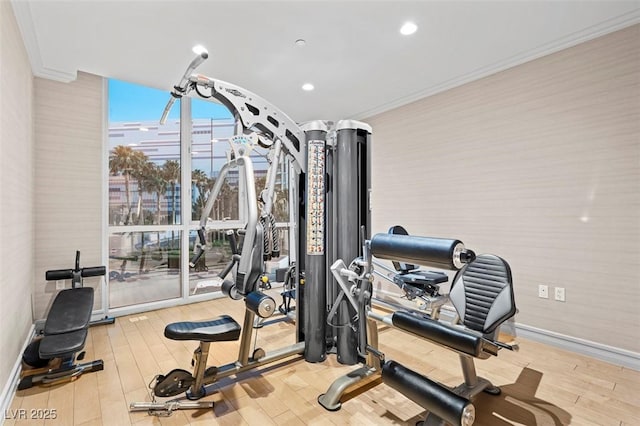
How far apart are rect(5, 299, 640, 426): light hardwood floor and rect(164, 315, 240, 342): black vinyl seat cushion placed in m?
0.48

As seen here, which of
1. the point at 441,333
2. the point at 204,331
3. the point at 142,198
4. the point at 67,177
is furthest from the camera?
the point at 142,198

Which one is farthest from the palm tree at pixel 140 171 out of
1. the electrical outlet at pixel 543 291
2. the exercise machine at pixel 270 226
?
the electrical outlet at pixel 543 291

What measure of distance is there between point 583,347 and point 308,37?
360 centimetres

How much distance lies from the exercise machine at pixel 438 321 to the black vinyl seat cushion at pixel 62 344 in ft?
5.79

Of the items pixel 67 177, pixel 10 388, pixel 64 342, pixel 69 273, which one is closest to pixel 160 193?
pixel 67 177

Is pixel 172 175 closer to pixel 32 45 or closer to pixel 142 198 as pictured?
pixel 142 198

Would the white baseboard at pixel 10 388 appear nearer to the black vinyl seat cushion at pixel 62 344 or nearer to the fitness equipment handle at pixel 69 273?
the black vinyl seat cushion at pixel 62 344

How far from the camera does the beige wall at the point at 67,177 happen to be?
125 inches

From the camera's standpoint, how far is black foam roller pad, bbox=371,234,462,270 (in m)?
1.37

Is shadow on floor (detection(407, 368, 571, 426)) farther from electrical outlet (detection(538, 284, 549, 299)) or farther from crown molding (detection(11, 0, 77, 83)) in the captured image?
crown molding (detection(11, 0, 77, 83))

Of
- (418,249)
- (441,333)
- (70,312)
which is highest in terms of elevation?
(418,249)

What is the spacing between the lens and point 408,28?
8.59 ft

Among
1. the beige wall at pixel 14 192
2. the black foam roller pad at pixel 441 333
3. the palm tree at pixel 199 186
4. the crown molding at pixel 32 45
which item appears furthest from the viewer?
the palm tree at pixel 199 186

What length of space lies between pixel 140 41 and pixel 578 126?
3953 millimetres
